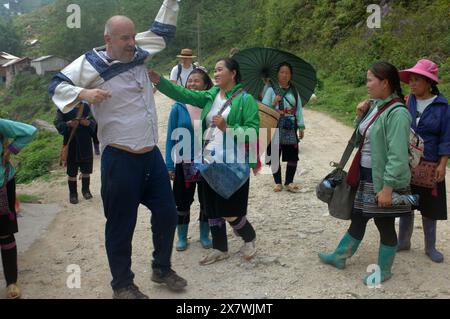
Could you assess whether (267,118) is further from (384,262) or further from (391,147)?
(384,262)

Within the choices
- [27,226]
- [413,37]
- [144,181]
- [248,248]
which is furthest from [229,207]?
[413,37]

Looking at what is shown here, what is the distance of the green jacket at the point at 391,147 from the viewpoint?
3.21 metres

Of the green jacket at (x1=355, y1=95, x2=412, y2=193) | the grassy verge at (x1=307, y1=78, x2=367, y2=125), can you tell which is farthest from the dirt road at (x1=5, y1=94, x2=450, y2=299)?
the grassy verge at (x1=307, y1=78, x2=367, y2=125)

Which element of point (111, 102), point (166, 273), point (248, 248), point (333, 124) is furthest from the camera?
point (333, 124)

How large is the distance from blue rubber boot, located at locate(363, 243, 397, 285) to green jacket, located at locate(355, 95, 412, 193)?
0.56 meters

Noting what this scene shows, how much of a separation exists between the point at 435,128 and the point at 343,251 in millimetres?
1286

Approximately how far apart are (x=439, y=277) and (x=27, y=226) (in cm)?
449

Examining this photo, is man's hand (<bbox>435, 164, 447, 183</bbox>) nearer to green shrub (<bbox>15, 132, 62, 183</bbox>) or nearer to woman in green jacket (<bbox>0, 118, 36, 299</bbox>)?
woman in green jacket (<bbox>0, 118, 36, 299</bbox>)

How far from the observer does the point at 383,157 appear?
3355mm

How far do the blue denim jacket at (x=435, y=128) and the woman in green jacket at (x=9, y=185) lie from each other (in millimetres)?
3223

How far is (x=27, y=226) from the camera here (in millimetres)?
5477

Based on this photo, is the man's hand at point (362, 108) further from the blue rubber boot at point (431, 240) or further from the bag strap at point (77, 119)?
the bag strap at point (77, 119)

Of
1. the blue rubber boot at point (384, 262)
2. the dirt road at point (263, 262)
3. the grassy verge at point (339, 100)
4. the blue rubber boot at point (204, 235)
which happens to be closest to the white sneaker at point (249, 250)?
the dirt road at point (263, 262)
